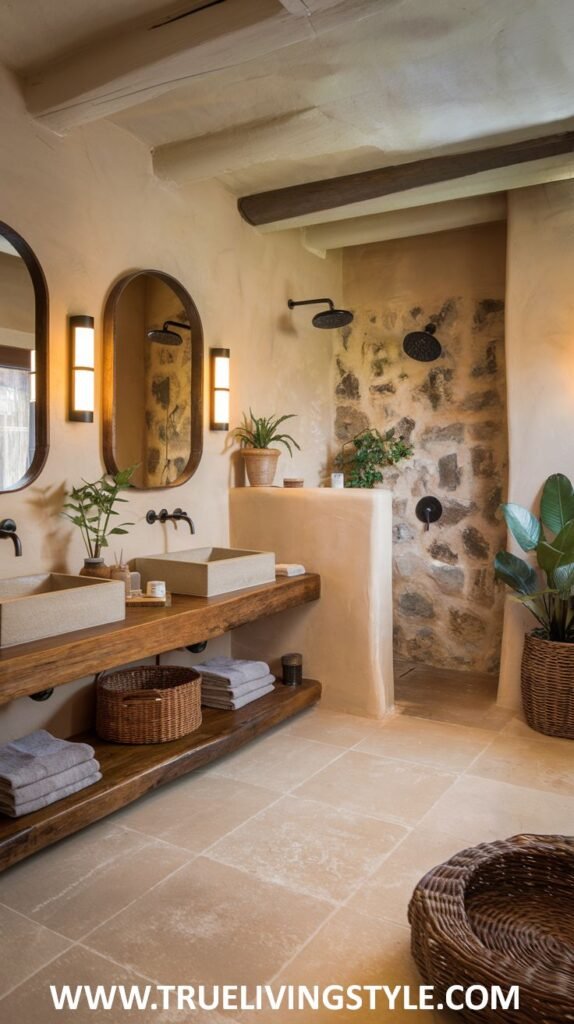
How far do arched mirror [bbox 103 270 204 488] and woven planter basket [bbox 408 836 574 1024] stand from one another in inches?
84.5

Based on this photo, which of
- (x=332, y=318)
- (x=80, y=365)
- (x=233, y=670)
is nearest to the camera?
(x=80, y=365)

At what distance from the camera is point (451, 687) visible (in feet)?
14.0

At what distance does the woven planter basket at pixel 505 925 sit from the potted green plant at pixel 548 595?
1.55m

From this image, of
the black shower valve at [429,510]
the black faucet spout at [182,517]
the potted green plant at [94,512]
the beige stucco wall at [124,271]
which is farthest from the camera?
the black shower valve at [429,510]

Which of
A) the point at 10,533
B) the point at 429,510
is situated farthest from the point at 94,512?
the point at 429,510

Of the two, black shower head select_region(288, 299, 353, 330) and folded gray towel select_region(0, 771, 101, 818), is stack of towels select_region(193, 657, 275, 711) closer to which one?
folded gray towel select_region(0, 771, 101, 818)

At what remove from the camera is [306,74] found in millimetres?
2762

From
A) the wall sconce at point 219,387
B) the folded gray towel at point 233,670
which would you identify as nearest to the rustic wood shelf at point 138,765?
the folded gray towel at point 233,670

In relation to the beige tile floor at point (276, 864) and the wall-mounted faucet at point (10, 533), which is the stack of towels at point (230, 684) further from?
the wall-mounted faucet at point (10, 533)

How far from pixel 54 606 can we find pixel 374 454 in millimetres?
2871

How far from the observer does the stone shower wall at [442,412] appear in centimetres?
449

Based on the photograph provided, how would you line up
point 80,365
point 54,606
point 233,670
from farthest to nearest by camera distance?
point 233,670 → point 80,365 → point 54,606

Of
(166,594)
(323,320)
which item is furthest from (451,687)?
(323,320)

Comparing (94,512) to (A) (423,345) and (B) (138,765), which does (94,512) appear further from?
(A) (423,345)
